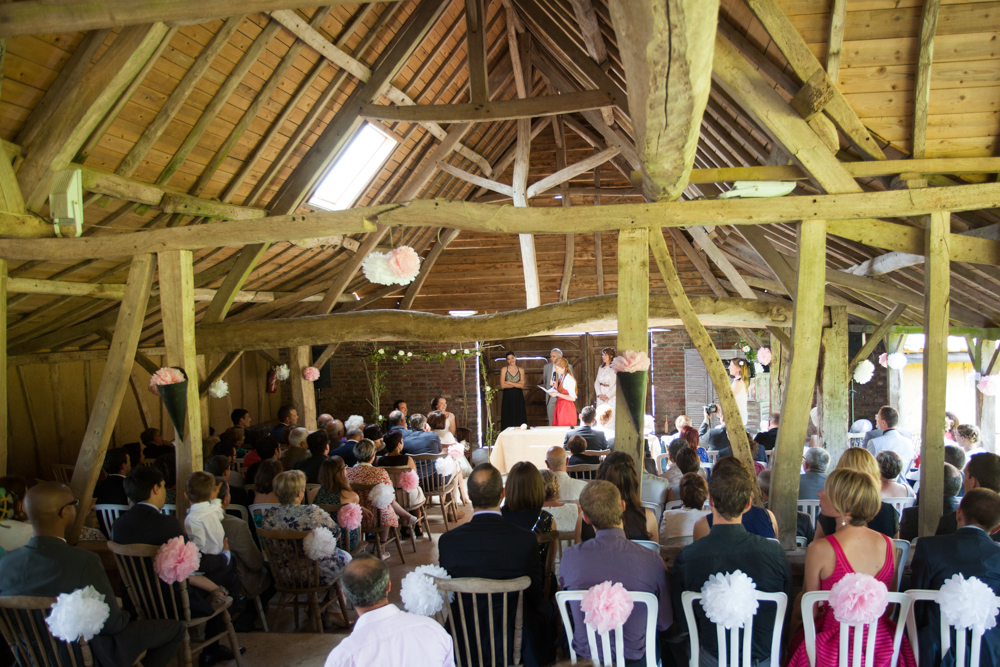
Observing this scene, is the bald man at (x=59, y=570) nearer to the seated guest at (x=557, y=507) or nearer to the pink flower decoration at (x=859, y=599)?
the seated guest at (x=557, y=507)

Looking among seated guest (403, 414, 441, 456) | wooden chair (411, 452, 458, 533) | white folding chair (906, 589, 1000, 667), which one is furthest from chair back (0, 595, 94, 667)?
seated guest (403, 414, 441, 456)

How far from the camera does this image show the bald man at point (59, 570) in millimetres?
2688

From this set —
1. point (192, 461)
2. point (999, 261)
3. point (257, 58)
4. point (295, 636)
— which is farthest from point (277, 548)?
point (999, 261)

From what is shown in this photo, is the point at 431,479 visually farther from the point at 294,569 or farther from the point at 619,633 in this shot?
the point at 619,633

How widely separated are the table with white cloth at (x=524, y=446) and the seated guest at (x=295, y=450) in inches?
102

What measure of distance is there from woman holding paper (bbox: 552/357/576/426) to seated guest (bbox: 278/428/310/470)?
13.5ft

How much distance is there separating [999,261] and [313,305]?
347 inches

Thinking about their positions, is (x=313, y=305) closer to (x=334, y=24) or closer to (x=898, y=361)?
(x=334, y=24)

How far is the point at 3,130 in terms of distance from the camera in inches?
160

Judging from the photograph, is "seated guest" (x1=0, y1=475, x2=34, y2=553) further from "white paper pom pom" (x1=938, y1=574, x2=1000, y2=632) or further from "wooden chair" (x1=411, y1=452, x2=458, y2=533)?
"white paper pom pom" (x1=938, y1=574, x2=1000, y2=632)

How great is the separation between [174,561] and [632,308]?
283 cm

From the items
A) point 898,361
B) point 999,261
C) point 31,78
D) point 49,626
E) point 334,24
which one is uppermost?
point 334,24

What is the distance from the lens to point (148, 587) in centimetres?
323

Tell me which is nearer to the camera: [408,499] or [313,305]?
[408,499]
